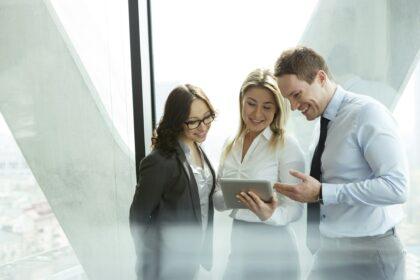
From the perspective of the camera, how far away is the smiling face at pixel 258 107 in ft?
4.27

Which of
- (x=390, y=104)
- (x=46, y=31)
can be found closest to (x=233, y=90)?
(x=390, y=104)

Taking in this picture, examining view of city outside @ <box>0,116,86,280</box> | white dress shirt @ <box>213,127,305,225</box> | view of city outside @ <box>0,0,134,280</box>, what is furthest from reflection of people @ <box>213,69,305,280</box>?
view of city outside @ <box>0,116,86,280</box>

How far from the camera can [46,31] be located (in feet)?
5.88

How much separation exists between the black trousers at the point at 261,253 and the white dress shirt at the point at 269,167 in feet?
0.12

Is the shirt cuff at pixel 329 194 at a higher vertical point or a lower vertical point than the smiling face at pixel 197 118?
lower

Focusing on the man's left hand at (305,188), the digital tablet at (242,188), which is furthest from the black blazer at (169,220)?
the man's left hand at (305,188)

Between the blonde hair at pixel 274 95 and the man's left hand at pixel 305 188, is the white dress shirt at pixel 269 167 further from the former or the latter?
the man's left hand at pixel 305 188

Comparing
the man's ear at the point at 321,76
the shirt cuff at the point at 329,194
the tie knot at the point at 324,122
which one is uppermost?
the man's ear at the point at 321,76

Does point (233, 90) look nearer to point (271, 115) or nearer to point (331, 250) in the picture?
point (271, 115)

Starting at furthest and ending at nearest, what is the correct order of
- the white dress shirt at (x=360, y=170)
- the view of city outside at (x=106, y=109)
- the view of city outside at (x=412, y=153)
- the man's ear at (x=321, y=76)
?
the view of city outside at (x=106, y=109)
the view of city outside at (x=412, y=153)
the man's ear at (x=321, y=76)
the white dress shirt at (x=360, y=170)

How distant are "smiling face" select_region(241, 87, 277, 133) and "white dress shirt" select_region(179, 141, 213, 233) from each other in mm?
192

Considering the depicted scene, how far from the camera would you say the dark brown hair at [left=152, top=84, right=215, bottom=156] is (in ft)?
4.34

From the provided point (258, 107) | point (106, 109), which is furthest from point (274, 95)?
point (106, 109)

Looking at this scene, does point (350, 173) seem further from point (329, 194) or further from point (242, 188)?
point (242, 188)
